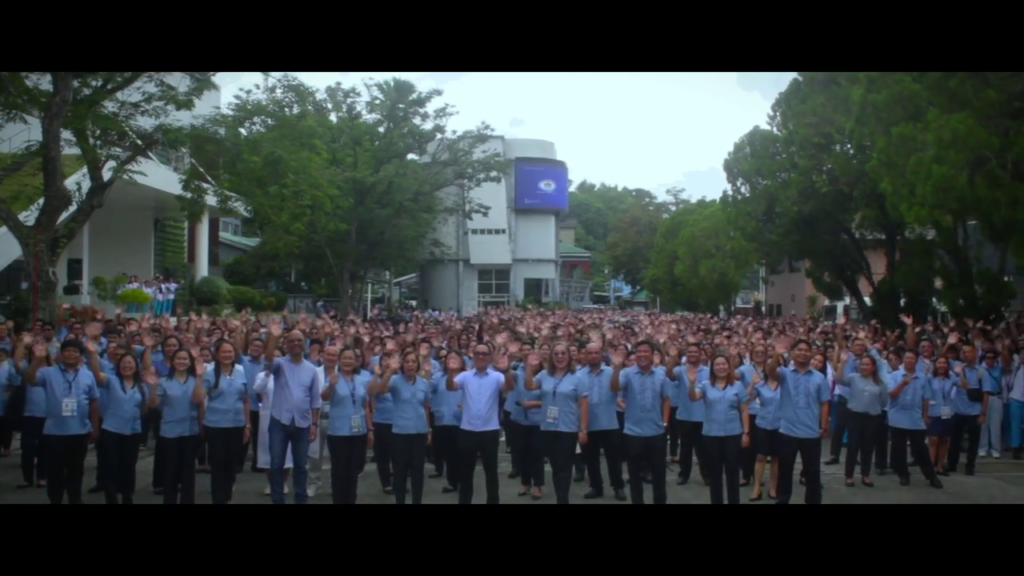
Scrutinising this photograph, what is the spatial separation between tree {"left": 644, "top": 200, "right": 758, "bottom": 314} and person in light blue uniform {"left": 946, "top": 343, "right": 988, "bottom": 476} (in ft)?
96.5

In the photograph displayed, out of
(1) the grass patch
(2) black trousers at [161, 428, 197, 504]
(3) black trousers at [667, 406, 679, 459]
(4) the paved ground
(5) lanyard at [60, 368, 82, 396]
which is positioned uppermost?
(1) the grass patch

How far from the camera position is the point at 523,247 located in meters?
66.6

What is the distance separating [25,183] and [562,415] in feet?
56.2

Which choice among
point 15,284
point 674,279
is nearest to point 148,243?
point 15,284

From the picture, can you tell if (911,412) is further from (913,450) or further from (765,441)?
(765,441)

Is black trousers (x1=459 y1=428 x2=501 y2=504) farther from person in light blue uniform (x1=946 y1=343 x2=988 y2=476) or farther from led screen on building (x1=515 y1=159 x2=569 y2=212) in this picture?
led screen on building (x1=515 y1=159 x2=569 y2=212)

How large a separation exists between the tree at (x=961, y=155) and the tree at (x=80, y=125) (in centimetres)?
1229

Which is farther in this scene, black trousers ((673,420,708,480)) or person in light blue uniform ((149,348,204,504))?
black trousers ((673,420,708,480))

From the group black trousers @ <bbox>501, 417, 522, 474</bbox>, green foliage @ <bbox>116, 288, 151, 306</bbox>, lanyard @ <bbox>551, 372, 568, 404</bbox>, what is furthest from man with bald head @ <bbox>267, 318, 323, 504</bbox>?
green foliage @ <bbox>116, 288, 151, 306</bbox>

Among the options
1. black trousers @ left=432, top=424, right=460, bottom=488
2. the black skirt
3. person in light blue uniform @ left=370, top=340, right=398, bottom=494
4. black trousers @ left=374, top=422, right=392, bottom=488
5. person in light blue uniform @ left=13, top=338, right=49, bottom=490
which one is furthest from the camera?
black trousers @ left=432, top=424, right=460, bottom=488

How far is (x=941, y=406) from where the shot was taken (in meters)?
11.9

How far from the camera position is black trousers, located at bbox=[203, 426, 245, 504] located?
29.1ft

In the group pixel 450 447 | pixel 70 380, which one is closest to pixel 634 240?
pixel 450 447

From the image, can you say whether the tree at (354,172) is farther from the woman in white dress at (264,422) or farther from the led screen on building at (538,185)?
the led screen on building at (538,185)
